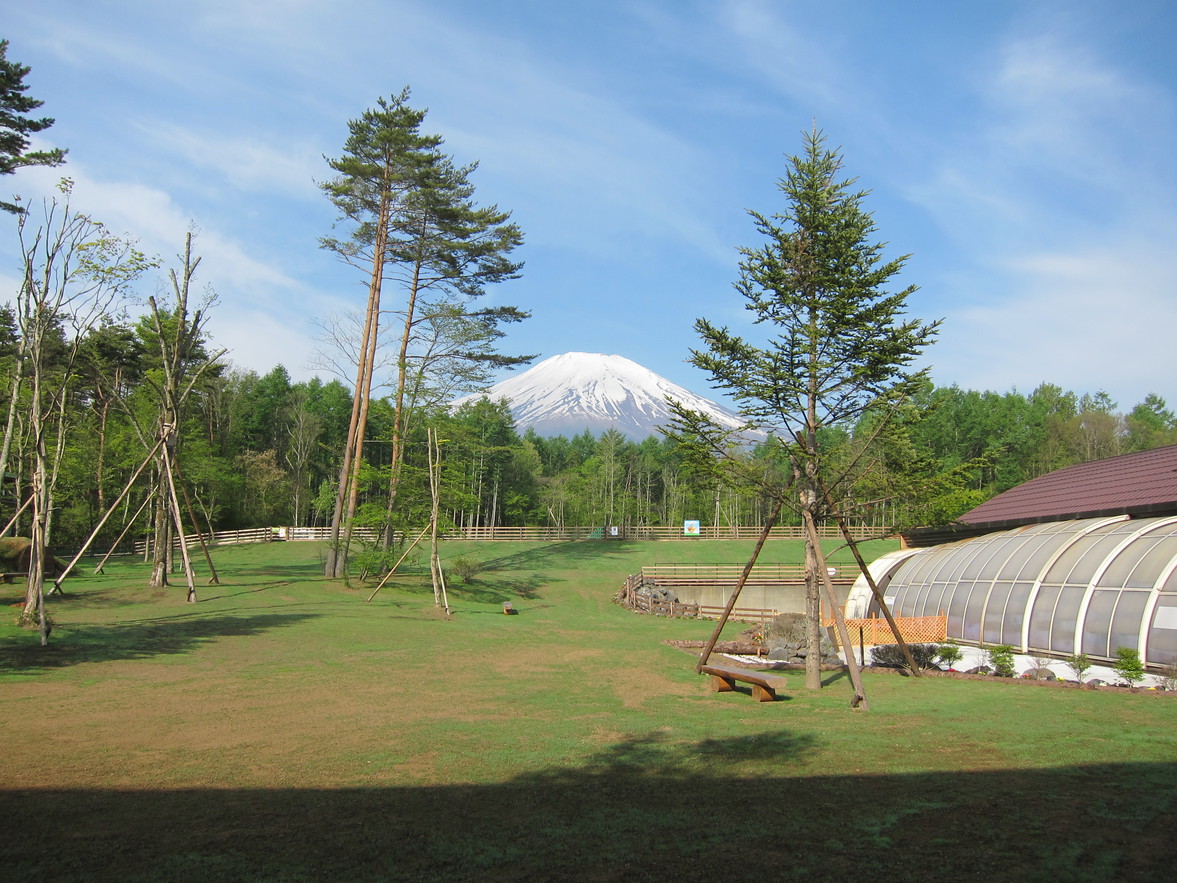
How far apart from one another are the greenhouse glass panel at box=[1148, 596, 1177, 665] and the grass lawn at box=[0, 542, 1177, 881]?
325 cm

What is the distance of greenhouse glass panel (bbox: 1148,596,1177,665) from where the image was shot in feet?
48.2

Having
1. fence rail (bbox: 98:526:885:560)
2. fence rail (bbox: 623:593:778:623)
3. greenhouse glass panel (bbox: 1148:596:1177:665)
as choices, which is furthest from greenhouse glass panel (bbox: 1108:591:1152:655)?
fence rail (bbox: 98:526:885:560)

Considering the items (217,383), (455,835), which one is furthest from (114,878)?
(217,383)

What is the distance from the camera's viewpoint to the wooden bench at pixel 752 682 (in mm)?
13297

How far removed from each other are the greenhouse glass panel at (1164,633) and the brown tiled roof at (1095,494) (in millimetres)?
5262

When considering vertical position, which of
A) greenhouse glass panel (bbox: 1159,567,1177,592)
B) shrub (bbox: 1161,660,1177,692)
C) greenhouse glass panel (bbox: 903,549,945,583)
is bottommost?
shrub (bbox: 1161,660,1177,692)

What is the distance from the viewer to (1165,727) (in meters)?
9.49

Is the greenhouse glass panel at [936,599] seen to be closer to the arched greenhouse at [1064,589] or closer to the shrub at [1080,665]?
the arched greenhouse at [1064,589]

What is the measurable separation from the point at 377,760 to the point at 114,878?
3425 millimetres

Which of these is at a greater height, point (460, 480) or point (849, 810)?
point (460, 480)

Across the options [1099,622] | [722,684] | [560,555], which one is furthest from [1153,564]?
[560,555]

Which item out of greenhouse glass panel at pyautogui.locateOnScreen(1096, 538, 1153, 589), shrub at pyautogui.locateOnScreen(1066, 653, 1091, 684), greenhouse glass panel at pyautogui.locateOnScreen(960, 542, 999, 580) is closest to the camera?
shrub at pyautogui.locateOnScreen(1066, 653, 1091, 684)

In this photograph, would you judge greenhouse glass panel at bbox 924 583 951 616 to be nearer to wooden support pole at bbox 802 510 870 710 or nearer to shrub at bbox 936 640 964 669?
shrub at bbox 936 640 964 669

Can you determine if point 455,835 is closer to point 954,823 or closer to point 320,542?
point 954,823
